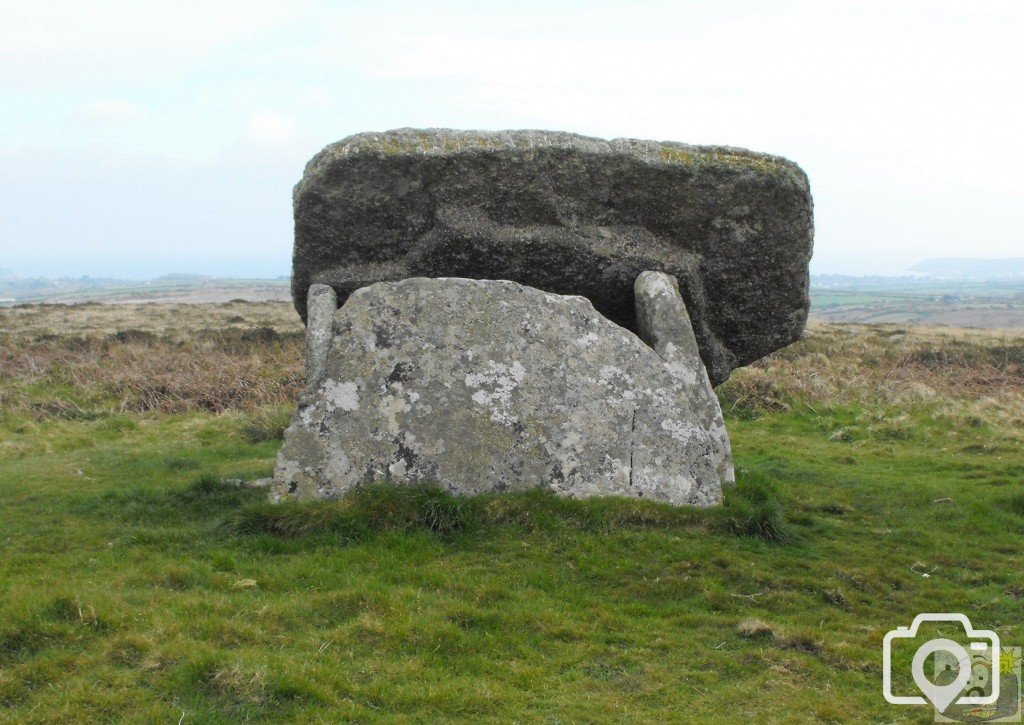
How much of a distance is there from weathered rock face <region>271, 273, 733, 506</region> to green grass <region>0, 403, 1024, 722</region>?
1.11ft

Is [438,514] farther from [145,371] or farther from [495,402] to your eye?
[145,371]

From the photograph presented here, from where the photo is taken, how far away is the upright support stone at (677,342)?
28.9 feet

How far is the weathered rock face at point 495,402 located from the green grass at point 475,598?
1.11 feet

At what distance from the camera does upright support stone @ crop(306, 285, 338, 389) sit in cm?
851

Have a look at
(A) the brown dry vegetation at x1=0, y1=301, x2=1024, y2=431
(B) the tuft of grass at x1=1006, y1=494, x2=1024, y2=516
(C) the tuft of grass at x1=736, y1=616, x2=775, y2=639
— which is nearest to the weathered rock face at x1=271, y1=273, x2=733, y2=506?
(C) the tuft of grass at x1=736, y1=616, x2=775, y2=639

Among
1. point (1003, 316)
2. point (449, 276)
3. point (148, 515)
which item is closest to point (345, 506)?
point (148, 515)

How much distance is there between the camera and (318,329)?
8.86 m

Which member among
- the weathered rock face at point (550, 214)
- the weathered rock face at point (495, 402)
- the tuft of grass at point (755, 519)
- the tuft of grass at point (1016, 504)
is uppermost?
the weathered rock face at point (550, 214)

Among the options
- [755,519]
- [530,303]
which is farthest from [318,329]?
[755,519]

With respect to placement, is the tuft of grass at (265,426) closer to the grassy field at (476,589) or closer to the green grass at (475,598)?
the grassy field at (476,589)

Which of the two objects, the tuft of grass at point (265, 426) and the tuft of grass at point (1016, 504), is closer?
the tuft of grass at point (1016, 504)

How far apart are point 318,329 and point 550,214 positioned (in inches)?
104

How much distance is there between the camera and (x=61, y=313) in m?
36.3

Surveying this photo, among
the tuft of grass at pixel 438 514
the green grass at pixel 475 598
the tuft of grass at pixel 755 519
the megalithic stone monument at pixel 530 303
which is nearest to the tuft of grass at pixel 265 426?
the green grass at pixel 475 598
